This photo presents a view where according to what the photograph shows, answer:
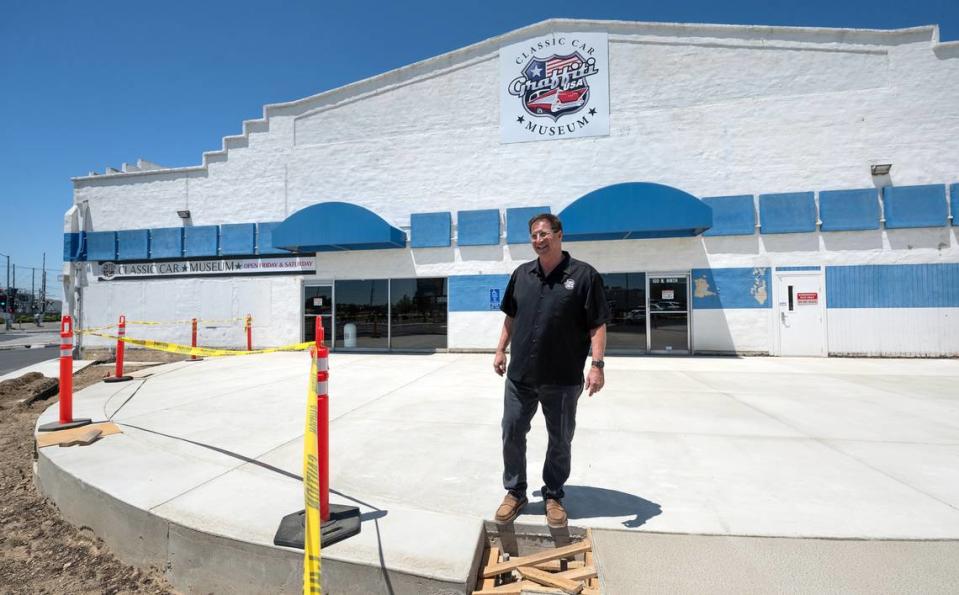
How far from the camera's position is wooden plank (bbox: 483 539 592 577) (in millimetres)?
2594

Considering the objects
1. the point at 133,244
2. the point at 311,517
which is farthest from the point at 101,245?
the point at 311,517

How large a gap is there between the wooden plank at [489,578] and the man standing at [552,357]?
0.21m

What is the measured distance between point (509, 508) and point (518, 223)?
10972 mm

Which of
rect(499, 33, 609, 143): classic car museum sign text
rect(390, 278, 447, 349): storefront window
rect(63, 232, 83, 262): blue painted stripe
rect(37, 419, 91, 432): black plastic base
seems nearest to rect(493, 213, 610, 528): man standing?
rect(37, 419, 91, 432): black plastic base

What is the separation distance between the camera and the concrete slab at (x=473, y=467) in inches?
110

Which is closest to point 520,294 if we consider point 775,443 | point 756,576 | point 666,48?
point 756,576

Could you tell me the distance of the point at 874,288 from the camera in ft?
38.1

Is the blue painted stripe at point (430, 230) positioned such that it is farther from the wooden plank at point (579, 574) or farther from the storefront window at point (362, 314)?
the wooden plank at point (579, 574)

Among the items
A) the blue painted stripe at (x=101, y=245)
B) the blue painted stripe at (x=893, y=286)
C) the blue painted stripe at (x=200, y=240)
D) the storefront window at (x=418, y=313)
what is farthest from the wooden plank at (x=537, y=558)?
the blue painted stripe at (x=101, y=245)

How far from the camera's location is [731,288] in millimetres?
12273

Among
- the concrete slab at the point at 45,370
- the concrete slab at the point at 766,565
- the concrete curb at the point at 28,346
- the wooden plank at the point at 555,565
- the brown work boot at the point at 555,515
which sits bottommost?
the concrete curb at the point at 28,346

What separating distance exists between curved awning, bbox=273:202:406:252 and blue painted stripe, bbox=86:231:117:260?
7666 mm

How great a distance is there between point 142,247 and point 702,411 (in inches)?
725

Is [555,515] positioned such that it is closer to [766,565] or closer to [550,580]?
[550,580]
